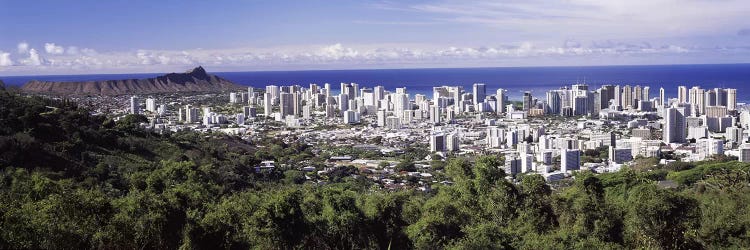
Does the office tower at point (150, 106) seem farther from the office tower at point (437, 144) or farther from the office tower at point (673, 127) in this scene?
the office tower at point (673, 127)

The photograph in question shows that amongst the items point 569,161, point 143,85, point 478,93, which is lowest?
point 569,161

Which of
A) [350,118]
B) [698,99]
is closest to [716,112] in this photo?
[698,99]

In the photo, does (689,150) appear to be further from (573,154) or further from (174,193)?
(174,193)

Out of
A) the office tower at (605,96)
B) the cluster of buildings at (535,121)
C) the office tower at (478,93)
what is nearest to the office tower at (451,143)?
the cluster of buildings at (535,121)

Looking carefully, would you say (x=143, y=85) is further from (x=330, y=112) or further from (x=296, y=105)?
(x=330, y=112)

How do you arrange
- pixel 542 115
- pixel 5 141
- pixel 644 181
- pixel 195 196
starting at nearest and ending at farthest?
pixel 195 196 → pixel 644 181 → pixel 5 141 → pixel 542 115

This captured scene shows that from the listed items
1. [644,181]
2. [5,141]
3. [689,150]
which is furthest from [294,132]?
[644,181]
